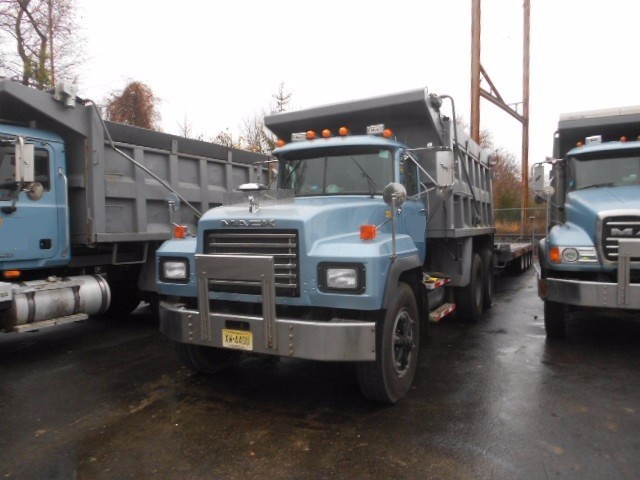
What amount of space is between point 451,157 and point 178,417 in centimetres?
381

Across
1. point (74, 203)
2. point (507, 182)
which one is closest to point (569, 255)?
point (74, 203)

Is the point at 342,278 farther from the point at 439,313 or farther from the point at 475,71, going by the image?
the point at 475,71

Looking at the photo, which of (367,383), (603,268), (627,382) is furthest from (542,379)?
(367,383)

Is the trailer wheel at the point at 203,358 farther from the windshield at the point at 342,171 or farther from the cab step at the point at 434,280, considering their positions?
the cab step at the point at 434,280

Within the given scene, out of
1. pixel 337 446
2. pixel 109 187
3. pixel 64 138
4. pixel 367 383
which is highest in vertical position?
pixel 64 138

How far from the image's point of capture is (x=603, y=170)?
671 centimetres

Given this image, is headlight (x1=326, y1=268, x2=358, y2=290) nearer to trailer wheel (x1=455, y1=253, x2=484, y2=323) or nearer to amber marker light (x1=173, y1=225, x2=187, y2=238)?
amber marker light (x1=173, y1=225, x2=187, y2=238)

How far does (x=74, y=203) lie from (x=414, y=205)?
14.7ft

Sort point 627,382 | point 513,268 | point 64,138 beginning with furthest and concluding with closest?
1. point 513,268
2. point 64,138
3. point 627,382

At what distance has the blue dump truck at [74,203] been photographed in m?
5.79

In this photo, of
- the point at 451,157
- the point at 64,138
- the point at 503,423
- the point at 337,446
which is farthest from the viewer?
the point at 64,138

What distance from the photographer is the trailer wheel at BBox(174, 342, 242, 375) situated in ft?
16.0

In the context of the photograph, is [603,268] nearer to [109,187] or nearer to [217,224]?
[217,224]

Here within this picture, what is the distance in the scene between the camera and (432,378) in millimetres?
5055
